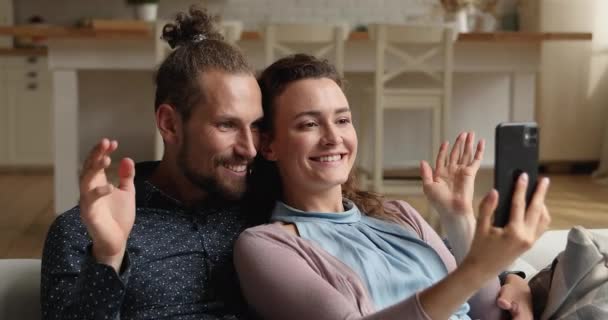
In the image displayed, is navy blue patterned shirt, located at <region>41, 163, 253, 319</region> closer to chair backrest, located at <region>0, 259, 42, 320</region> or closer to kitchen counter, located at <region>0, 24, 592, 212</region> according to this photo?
chair backrest, located at <region>0, 259, 42, 320</region>

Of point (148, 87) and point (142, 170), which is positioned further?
point (148, 87)

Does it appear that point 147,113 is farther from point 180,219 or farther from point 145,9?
point 180,219

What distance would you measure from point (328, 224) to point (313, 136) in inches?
5.5

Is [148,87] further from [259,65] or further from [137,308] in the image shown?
[137,308]

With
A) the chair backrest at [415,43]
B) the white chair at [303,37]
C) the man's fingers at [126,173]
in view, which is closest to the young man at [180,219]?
the man's fingers at [126,173]

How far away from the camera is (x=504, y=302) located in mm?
1395

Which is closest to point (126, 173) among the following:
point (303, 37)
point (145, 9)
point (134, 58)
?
point (303, 37)

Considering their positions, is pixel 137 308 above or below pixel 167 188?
below

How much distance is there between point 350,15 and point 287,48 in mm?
2854

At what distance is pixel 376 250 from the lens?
1.32 metres

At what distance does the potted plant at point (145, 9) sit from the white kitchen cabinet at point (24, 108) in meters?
0.80

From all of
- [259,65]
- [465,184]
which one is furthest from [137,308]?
[259,65]

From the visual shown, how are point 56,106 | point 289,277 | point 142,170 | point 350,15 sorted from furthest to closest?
point 350,15 → point 56,106 → point 142,170 → point 289,277

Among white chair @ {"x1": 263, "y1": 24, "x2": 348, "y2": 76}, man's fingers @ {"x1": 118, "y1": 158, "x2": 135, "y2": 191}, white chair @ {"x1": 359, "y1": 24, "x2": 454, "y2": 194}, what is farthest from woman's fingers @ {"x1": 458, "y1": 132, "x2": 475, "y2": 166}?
white chair @ {"x1": 359, "y1": 24, "x2": 454, "y2": 194}
